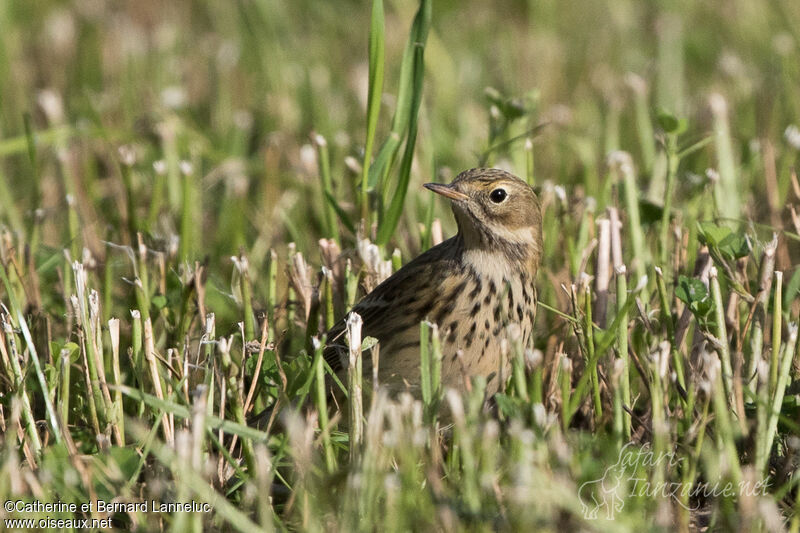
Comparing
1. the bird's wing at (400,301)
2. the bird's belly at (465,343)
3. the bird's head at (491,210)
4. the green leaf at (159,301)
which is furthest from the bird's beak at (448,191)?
the green leaf at (159,301)

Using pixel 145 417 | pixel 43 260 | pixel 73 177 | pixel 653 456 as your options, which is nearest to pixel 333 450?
pixel 145 417

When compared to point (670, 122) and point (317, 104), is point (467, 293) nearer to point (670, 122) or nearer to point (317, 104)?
point (670, 122)

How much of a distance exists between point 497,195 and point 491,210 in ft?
0.20

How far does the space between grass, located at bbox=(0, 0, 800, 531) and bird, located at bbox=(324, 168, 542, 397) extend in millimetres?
113

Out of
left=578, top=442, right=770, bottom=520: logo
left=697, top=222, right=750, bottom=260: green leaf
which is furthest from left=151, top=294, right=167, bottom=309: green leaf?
left=697, top=222, right=750, bottom=260: green leaf

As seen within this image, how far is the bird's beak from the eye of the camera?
11.9 feet

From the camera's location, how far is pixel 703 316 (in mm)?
3217

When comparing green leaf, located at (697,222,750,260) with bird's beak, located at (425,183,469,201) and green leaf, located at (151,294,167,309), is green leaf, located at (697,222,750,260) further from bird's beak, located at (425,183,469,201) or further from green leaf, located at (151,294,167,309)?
green leaf, located at (151,294,167,309)

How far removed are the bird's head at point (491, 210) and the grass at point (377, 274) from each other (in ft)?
0.79

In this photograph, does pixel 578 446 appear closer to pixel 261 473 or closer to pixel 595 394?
pixel 595 394

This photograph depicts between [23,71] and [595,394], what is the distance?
508cm

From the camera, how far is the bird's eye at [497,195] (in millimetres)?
3650

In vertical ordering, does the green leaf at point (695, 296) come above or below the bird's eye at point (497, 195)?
below

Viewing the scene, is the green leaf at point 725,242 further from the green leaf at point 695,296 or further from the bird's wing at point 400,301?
the bird's wing at point 400,301
